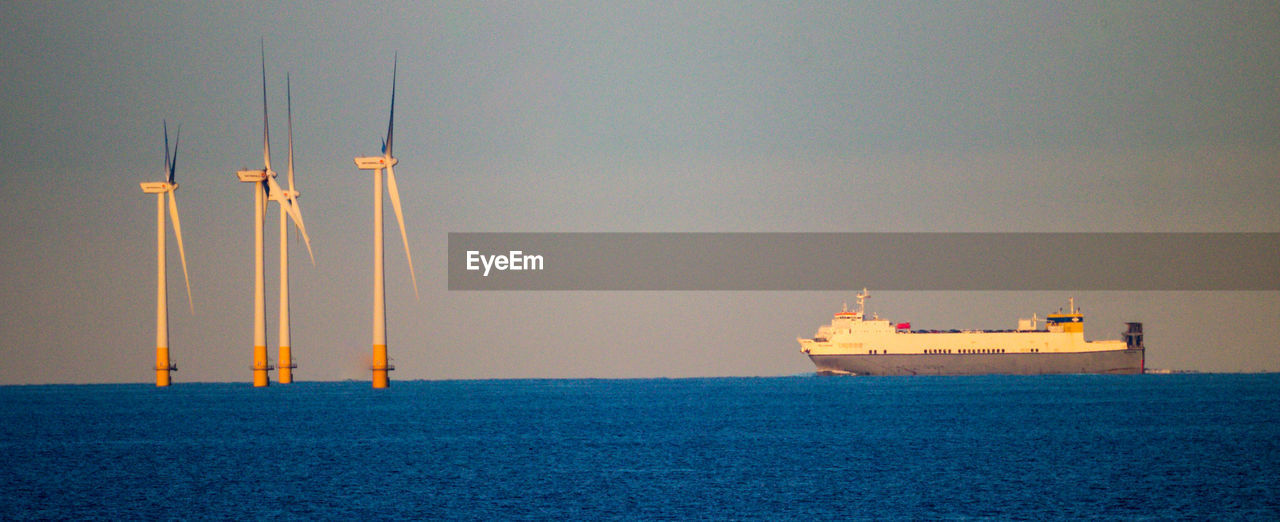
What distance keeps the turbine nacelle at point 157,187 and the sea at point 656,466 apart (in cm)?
3057

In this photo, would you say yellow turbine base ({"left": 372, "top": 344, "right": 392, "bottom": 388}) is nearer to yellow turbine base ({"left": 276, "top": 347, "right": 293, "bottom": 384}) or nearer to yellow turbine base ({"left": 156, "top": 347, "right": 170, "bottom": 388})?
yellow turbine base ({"left": 276, "top": 347, "right": 293, "bottom": 384})

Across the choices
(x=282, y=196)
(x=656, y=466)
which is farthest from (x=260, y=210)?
(x=656, y=466)

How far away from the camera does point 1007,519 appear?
4641 centimetres

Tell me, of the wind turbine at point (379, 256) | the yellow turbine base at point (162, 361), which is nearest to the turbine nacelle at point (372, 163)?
the wind turbine at point (379, 256)

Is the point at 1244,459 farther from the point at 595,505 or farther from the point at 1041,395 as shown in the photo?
the point at 1041,395

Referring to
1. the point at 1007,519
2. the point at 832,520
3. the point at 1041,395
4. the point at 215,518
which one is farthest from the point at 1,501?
the point at 1041,395

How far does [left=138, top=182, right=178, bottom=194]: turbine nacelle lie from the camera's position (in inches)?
5719

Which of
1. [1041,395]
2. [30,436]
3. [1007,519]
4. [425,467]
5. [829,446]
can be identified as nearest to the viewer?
[1007,519]

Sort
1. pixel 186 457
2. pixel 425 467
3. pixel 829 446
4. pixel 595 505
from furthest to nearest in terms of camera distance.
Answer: pixel 829 446 < pixel 186 457 < pixel 425 467 < pixel 595 505

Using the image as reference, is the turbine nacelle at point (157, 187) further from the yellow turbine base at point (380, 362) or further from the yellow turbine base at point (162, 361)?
the yellow turbine base at point (380, 362)

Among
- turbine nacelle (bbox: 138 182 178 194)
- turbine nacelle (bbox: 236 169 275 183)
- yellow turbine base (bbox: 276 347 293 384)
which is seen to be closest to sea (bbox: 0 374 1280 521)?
yellow turbine base (bbox: 276 347 293 384)

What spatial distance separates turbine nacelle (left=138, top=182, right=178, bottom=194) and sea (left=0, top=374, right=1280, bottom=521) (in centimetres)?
3057

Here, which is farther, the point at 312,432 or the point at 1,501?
the point at 312,432

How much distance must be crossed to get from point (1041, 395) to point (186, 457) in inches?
4595
